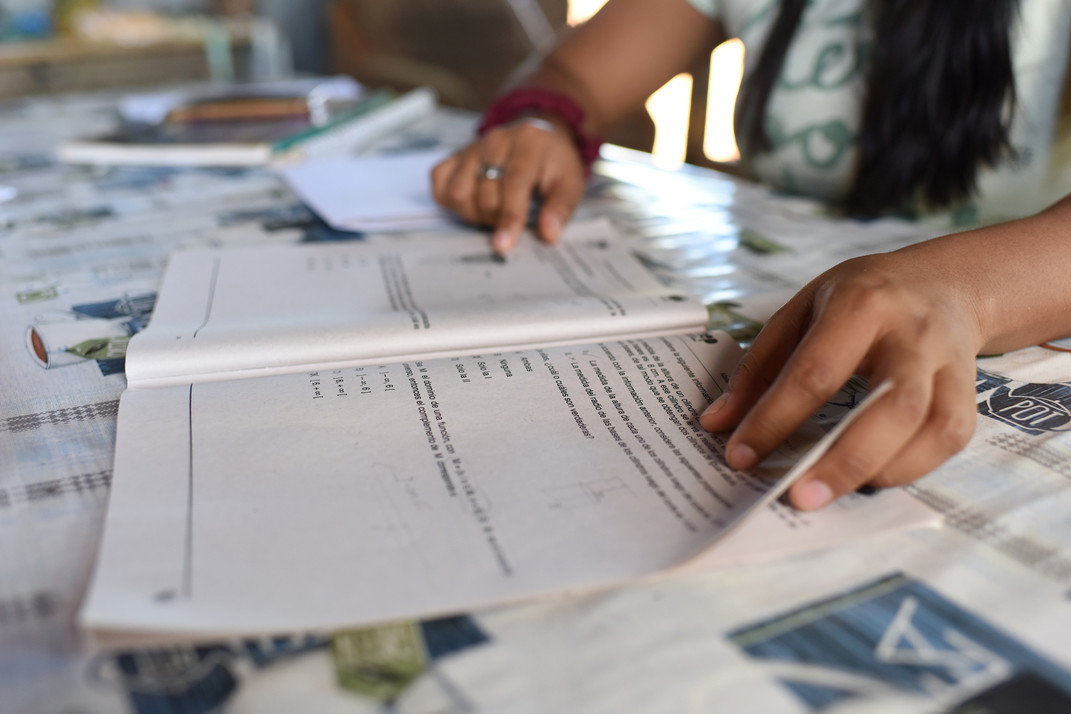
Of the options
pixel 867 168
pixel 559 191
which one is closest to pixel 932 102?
pixel 867 168

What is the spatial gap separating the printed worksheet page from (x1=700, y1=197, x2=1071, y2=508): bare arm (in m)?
0.11

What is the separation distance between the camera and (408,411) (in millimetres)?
363

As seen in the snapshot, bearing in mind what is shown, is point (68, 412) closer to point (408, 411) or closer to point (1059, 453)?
point (408, 411)

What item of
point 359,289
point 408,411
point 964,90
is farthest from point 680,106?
point 408,411

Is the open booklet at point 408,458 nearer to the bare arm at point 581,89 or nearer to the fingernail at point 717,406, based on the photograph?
the fingernail at point 717,406

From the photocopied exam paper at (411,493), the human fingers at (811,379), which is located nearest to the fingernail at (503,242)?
the photocopied exam paper at (411,493)

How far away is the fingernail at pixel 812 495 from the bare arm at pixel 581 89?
404mm

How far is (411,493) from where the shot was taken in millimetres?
304

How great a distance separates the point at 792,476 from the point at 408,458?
0.15m

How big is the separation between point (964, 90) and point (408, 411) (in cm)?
62

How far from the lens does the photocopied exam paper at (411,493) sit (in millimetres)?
252

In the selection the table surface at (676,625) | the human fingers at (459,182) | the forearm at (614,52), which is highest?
the forearm at (614,52)

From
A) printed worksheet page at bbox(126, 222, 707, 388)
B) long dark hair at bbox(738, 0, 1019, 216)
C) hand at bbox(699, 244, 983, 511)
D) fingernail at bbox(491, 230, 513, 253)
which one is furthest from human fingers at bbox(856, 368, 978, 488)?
long dark hair at bbox(738, 0, 1019, 216)

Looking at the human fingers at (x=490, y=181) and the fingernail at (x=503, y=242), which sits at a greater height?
the human fingers at (x=490, y=181)
